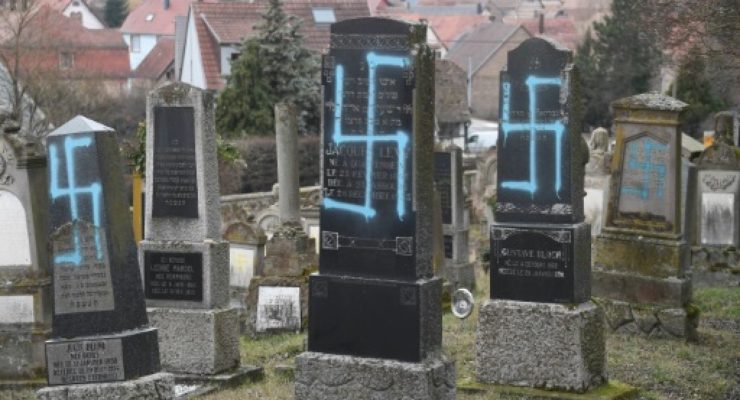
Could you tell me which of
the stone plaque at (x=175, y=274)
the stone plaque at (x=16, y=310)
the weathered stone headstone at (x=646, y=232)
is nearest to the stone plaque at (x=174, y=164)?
the stone plaque at (x=175, y=274)

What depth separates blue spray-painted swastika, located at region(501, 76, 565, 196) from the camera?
10.4 metres

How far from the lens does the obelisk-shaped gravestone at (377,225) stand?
852cm

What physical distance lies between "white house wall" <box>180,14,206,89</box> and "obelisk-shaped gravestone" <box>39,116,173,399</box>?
47.5 m

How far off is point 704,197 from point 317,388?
41.2ft

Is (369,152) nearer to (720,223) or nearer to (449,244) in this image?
(449,244)

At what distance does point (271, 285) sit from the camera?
15.1 metres

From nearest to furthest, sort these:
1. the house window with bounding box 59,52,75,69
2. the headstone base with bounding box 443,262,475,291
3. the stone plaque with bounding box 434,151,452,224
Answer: the headstone base with bounding box 443,262,475,291, the stone plaque with bounding box 434,151,452,224, the house window with bounding box 59,52,75,69

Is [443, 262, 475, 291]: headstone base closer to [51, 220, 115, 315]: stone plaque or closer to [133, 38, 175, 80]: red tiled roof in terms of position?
[51, 220, 115, 315]: stone plaque

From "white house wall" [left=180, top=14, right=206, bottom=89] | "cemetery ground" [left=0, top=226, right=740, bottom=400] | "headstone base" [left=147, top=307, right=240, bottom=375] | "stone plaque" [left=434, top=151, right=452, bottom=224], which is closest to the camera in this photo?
"cemetery ground" [left=0, top=226, right=740, bottom=400]

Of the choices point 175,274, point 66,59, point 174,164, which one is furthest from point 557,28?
point 175,274

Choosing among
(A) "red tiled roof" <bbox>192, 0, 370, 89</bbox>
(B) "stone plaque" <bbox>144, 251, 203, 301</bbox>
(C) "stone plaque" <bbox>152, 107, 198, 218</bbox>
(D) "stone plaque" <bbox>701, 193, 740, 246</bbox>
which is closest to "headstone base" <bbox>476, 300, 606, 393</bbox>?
(B) "stone plaque" <bbox>144, 251, 203, 301</bbox>

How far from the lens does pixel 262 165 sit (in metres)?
37.8

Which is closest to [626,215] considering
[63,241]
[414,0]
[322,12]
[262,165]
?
[63,241]

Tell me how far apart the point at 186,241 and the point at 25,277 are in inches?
57.9
